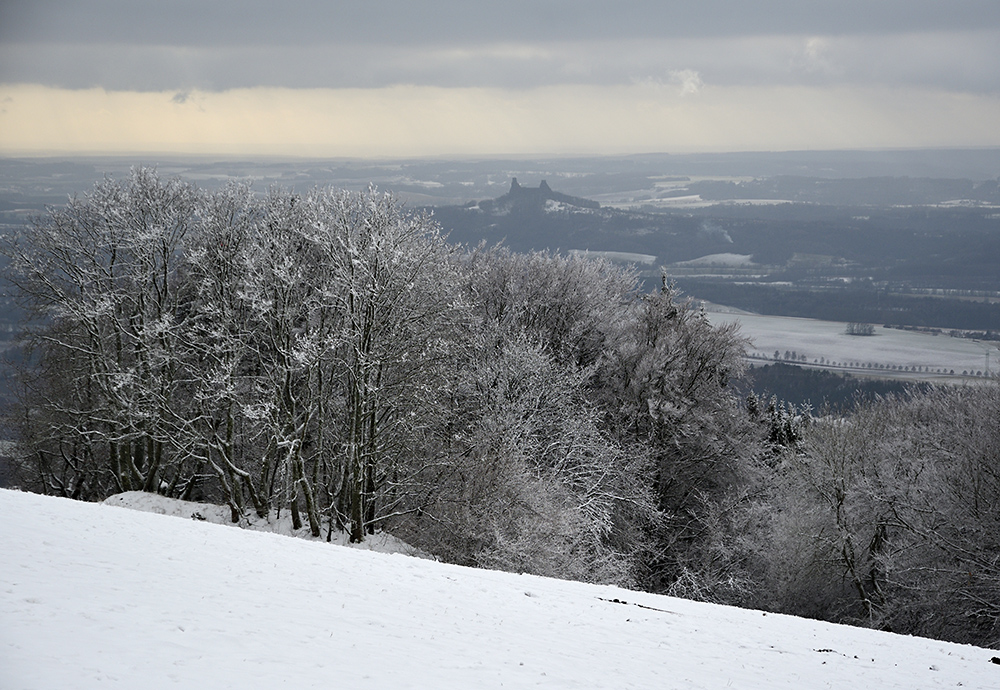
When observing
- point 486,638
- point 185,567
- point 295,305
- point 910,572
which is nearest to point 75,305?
point 295,305

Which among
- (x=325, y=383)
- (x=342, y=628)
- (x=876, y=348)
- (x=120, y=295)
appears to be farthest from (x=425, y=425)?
(x=876, y=348)

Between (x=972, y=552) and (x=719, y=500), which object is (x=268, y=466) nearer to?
(x=719, y=500)

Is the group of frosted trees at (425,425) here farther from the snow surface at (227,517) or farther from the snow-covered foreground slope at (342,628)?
the snow-covered foreground slope at (342,628)

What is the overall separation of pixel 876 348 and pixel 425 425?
166943 millimetres

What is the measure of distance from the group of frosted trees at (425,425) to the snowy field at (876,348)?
112 m

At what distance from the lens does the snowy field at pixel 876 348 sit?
149 m

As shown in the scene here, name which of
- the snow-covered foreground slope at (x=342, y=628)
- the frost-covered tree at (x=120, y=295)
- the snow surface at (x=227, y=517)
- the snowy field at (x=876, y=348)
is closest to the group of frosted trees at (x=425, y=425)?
the frost-covered tree at (x=120, y=295)

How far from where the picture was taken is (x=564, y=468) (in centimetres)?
3072

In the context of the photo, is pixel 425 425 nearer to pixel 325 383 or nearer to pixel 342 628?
pixel 325 383

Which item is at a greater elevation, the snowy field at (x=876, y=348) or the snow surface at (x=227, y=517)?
the snow surface at (x=227, y=517)

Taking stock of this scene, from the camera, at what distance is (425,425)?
89.4 feet

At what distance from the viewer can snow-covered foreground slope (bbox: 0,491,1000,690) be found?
9914mm

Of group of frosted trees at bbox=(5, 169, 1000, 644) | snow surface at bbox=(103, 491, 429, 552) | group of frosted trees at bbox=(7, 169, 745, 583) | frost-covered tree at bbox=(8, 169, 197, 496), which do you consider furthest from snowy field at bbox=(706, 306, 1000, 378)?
frost-covered tree at bbox=(8, 169, 197, 496)

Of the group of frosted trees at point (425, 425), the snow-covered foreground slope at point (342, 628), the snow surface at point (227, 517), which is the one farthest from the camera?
the snow surface at point (227, 517)
